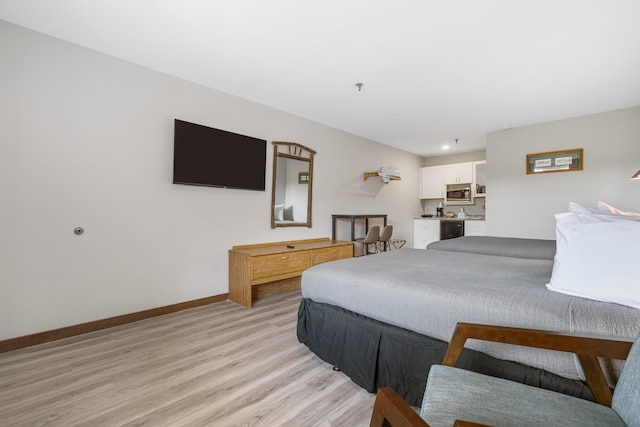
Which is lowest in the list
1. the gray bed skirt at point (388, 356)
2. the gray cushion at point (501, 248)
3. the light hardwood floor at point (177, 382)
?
the light hardwood floor at point (177, 382)

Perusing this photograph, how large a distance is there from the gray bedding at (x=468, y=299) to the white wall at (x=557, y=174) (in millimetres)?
2916

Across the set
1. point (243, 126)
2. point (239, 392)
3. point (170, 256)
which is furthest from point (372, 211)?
point (239, 392)

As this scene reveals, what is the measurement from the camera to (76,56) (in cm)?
249

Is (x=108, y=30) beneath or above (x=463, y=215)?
above

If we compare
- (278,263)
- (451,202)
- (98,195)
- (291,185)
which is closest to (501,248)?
(278,263)

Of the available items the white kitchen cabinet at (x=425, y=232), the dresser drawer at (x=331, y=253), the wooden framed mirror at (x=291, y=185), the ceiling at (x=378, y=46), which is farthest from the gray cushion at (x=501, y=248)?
the white kitchen cabinet at (x=425, y=232)

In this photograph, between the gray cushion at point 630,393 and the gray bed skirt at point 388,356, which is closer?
the gray cushion at point 630,393

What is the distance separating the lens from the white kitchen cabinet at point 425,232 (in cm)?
646

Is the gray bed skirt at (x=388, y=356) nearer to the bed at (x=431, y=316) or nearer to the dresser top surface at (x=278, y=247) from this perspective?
the bed at (x=431, y=316)

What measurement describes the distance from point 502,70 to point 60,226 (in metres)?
4.33

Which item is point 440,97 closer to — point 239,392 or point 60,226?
point 239,392

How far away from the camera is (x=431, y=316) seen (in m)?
1.47

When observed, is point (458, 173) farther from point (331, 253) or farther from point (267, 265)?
point (267, 265)

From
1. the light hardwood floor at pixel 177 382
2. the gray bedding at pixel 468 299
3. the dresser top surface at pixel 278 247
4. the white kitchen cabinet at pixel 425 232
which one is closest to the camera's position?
the gray bedding at pixel 468 299
